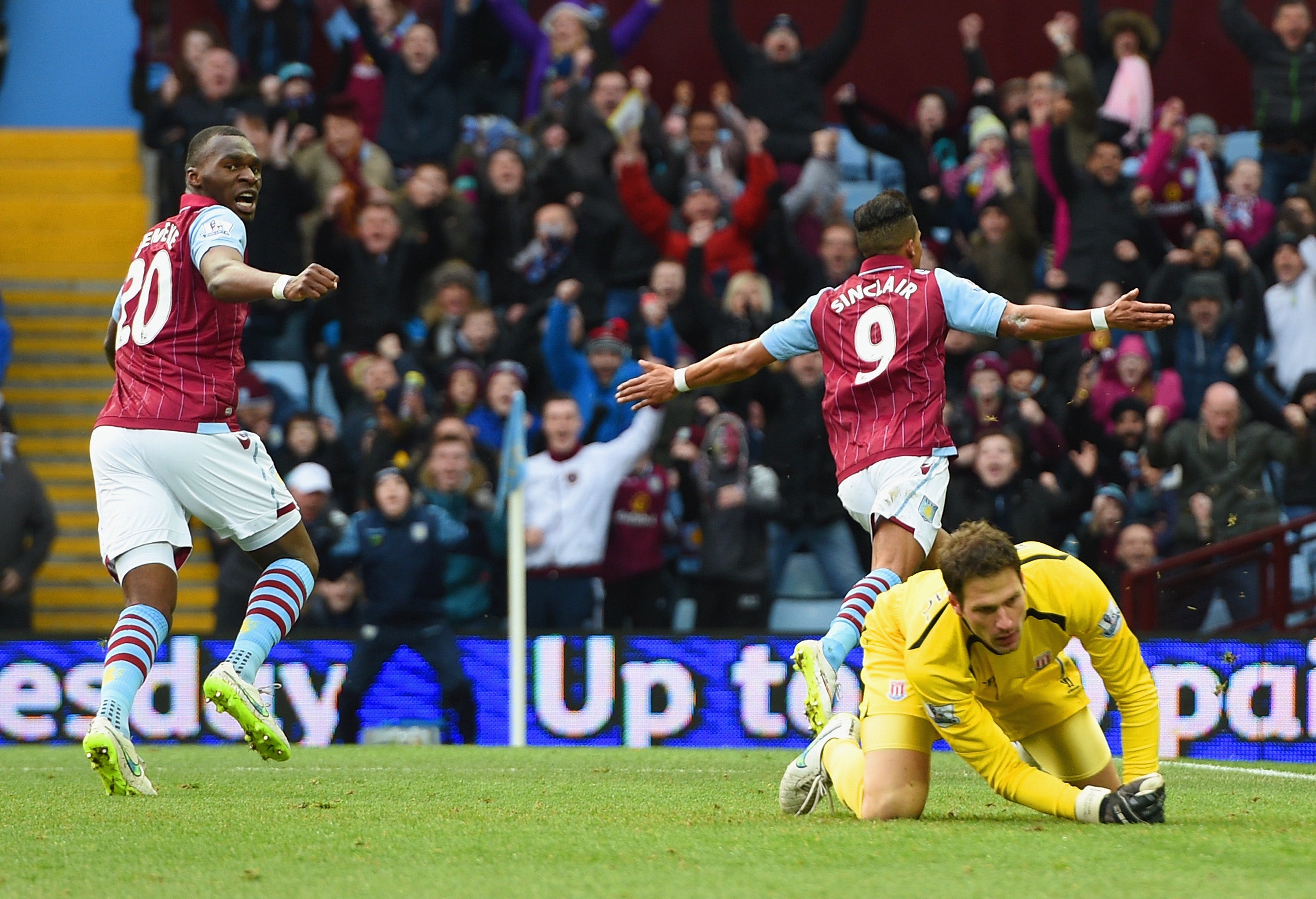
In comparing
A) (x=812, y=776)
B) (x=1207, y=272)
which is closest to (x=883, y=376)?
(x=812, y=776)

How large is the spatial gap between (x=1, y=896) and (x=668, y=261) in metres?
8.30

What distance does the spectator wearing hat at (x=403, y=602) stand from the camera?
10.1 metres

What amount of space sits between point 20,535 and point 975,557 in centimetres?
814

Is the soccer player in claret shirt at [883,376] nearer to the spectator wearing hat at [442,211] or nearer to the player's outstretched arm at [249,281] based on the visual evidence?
the player's outstretched arm at [249,281]

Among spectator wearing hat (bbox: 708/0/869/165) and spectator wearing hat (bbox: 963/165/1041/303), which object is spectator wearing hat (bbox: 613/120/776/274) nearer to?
spectator wearing hat (bbox: 708/0/869/165)

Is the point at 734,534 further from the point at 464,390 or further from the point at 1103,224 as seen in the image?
the point at 1103,224

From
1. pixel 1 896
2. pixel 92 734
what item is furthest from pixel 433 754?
pixel 1 896

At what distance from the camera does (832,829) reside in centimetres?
504

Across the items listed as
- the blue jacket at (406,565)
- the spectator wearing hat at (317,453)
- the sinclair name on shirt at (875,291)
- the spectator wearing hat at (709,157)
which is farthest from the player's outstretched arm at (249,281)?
the spectator wearing hat at (709,157)

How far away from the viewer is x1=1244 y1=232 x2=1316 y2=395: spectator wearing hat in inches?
473

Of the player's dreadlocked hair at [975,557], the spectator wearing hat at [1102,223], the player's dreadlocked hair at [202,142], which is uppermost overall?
the spectator wearing hat at [1102,223]

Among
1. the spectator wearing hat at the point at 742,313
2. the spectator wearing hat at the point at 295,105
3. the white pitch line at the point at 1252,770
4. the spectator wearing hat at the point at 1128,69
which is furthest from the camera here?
the spectator wearing hat at the point at 1128,69

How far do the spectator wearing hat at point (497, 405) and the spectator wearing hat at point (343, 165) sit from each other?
192 cm

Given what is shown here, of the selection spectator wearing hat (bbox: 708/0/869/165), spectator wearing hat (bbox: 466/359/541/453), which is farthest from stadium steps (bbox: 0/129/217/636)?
spectator wearing hat (bbox: 708/0/869/165)
